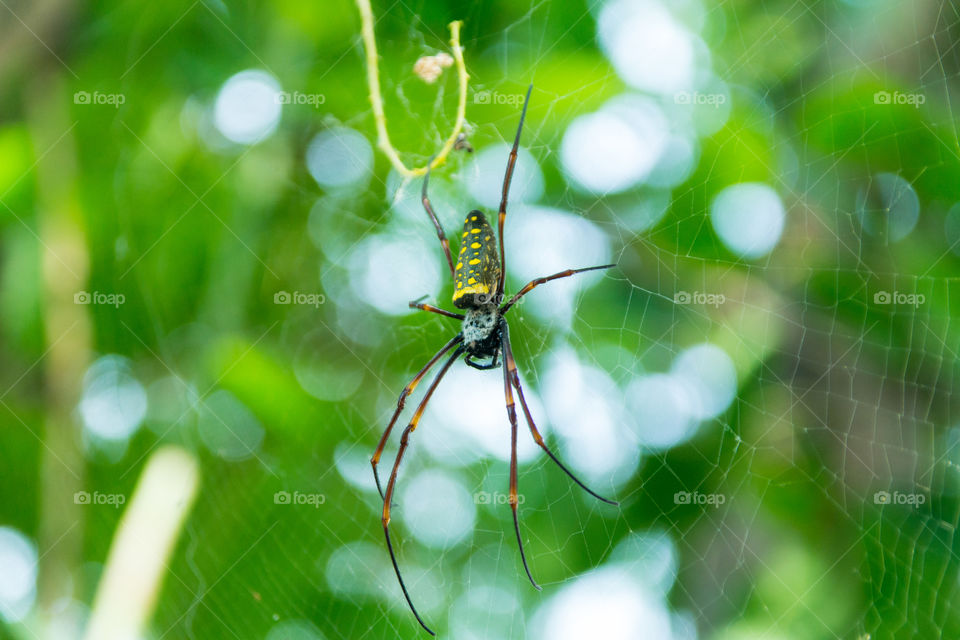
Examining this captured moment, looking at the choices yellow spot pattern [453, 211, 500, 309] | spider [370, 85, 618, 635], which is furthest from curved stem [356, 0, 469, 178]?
yellow spot pattern [453, 211, 500, 309]

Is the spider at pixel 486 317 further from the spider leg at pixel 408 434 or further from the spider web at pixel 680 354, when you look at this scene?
the spider web at pixel 680 354

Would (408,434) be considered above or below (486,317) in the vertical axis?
below

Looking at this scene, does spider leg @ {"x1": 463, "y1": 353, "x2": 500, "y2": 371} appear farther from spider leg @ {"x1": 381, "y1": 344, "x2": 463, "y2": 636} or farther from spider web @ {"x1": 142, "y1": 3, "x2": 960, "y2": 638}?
spider web @ {"x1": 142, "y1": 3, "x2": 960, "y2": 638}

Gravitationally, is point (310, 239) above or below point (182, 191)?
below

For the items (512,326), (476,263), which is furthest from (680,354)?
(476,263)

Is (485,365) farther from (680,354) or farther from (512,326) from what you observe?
(680,354)

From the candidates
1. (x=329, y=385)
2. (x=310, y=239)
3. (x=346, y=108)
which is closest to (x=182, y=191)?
(x=310, y=239)

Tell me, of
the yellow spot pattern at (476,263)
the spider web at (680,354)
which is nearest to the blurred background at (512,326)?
the spider web at (680,354)

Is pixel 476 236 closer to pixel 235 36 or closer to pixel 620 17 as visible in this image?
pixel 620 17
